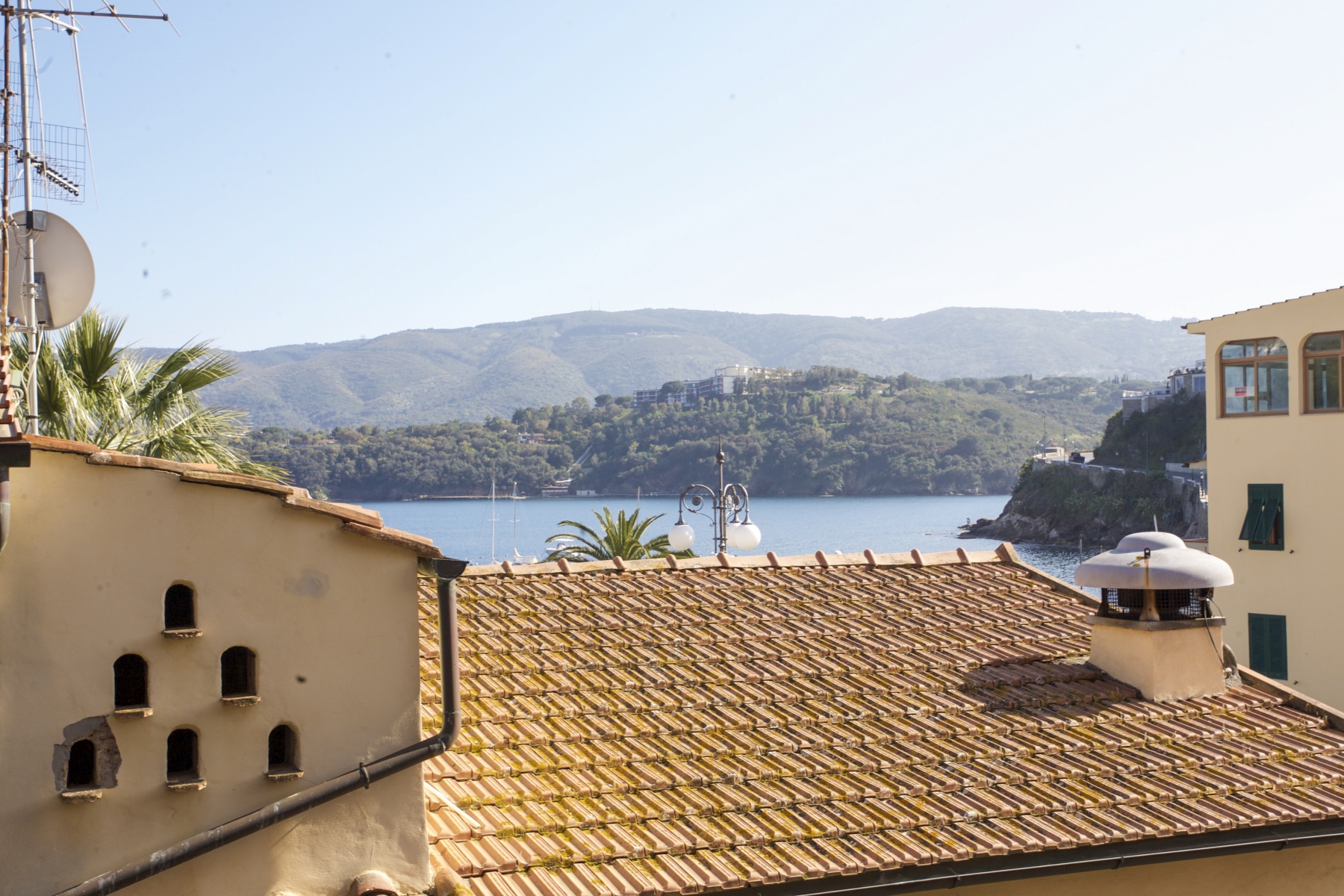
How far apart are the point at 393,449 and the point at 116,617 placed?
123344mm

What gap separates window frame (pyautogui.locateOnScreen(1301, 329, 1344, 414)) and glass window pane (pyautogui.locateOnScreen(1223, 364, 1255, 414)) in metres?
1.32

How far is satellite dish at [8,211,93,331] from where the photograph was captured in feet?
23.0

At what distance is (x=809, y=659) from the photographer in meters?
8.88

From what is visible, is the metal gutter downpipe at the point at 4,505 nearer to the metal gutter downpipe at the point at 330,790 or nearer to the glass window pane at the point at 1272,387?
the metal gutter downpipe at the point at 330,790

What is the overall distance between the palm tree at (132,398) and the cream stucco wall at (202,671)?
819 centimetres

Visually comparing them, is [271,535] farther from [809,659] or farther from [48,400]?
[48,400]

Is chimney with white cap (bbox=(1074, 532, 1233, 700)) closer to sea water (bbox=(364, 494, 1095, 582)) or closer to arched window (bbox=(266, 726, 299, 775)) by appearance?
arched window (bbox=(266, 726, 299, 775))

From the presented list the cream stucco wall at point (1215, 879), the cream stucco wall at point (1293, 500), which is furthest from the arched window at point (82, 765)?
the cream stucco wall at point (1293, 500)

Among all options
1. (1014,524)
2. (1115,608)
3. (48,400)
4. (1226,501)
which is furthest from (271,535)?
(1014,524)

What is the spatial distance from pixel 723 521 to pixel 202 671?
17665mm

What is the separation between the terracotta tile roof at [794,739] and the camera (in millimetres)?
6441

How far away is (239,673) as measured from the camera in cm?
543

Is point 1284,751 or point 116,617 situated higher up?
point 116,617

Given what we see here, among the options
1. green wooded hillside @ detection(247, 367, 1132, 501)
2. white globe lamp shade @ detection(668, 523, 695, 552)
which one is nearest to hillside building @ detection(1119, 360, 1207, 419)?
green wooded hillside @ detection(247, 367, 1132, 501)
